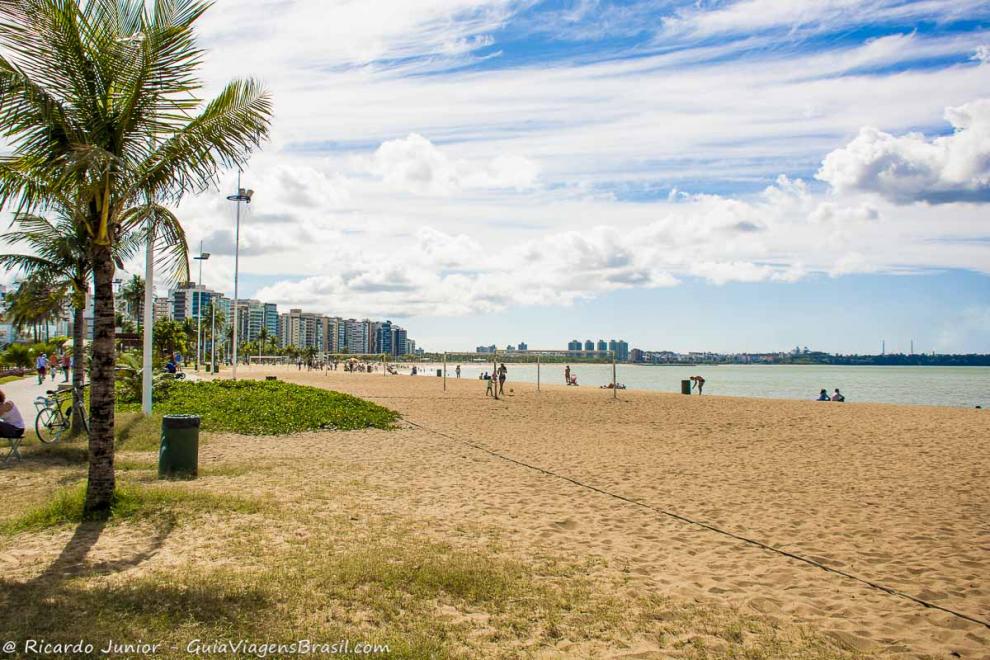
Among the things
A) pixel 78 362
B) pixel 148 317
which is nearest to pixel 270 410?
pixel 148 317

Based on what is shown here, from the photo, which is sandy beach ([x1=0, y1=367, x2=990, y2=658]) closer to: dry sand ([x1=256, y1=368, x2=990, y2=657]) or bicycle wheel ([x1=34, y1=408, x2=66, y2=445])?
dry sand ([x1=256, y1=368, x2=990, y2=657])

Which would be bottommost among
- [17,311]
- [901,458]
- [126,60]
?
[901,458]

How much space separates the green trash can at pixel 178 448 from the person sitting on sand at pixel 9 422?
7.67 feet

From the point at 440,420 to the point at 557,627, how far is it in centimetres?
1597

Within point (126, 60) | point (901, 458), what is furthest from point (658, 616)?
point (901, 458)

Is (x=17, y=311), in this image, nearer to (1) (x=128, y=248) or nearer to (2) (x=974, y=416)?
(1) (x=128, y=248)

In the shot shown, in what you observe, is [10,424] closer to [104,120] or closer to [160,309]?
[104,120]

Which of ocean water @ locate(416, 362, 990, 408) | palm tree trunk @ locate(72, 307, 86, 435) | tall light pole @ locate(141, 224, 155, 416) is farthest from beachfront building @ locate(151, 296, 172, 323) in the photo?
palm tree trunk @ locate(72, 307, 86, 435)

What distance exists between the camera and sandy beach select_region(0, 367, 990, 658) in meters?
5.51

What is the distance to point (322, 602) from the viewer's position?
5055 millimetres

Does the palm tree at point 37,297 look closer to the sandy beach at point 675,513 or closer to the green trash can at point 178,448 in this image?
the sandy beach at point 675,513

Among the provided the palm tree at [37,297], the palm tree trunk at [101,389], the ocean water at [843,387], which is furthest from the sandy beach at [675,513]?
the ocean water at [843,387]

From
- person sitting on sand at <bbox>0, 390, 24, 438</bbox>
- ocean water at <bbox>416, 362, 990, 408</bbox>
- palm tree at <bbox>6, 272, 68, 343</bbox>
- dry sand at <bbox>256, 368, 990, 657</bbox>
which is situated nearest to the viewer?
dry sand at <bbox>256, 368, 990, 657</bbox>

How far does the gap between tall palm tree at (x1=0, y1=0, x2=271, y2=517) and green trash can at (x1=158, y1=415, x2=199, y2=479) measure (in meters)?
2.52
